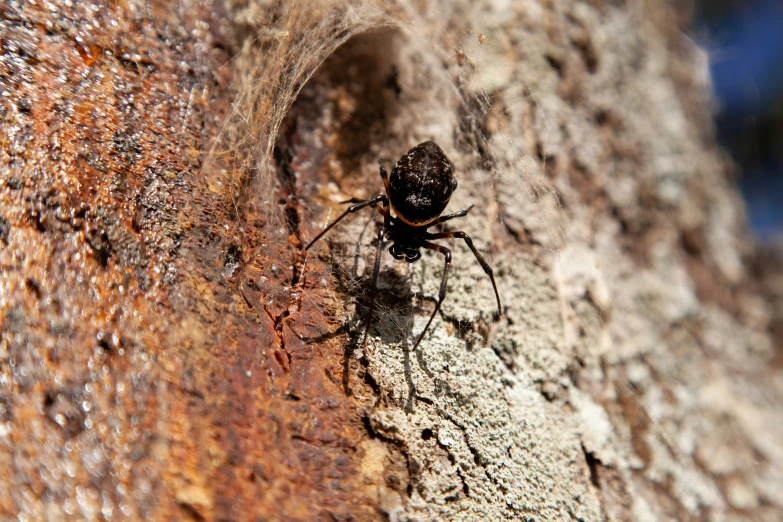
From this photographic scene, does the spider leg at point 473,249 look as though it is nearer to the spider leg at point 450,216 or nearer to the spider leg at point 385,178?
the spider leg at point 450,216

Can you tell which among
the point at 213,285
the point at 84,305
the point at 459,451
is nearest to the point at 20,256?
the point at 84,305

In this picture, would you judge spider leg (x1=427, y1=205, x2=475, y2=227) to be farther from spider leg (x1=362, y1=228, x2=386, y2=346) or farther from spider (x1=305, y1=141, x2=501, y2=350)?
spider leg (x1=362, y1=228, x2=386, y2=346)

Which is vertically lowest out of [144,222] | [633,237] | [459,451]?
[459,451]

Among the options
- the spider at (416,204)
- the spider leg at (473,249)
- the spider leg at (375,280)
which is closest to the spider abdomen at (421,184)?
the spider at (416,204)

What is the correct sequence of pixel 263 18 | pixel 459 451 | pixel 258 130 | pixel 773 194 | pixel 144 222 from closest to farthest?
pixel 144 222 → pixel 459 451 → pixel 258 130 → pixel 263 18 → pixel 773 194

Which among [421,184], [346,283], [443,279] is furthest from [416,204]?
[346,283]

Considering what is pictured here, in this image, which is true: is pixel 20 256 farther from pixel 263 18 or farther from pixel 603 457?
pixel 603 457

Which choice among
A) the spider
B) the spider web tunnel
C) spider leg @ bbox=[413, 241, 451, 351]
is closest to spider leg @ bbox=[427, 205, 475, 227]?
the spider
